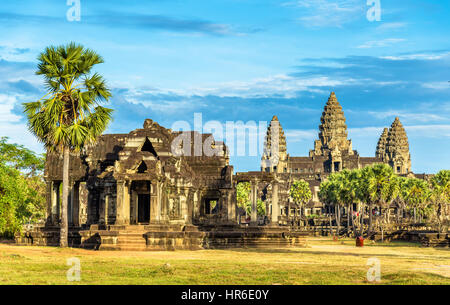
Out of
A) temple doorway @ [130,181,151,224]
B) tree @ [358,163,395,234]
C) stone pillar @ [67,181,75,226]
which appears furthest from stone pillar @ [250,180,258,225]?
tree @ [358,163,395,234]

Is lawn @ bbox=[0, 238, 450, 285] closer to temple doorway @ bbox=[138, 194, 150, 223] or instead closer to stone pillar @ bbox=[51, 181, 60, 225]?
temple doorway @ bbox=[138, 194, 150, 223]

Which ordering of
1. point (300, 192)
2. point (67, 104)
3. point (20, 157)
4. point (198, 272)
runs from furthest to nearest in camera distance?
1. point (300, 192)
2. point (20, 157)
3. point (67, 104)
4. point (198, 272)

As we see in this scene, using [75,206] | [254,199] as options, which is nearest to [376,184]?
[254,199]

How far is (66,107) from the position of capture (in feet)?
122

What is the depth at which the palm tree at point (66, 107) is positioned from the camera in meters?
35.8

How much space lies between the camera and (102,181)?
4272 cm

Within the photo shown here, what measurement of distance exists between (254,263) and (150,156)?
14749 mm

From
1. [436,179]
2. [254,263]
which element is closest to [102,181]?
[254,263]

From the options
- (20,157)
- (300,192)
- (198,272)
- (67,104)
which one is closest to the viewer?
(198,272)

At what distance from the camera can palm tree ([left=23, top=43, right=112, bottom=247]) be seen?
35.8m

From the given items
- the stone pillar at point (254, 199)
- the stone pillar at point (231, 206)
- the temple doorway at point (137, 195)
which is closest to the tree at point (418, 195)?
the stone pillar at point (254, 199)

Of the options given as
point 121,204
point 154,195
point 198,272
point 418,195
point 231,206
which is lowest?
point 198,272

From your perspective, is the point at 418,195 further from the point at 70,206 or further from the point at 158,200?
the point at 158,200
